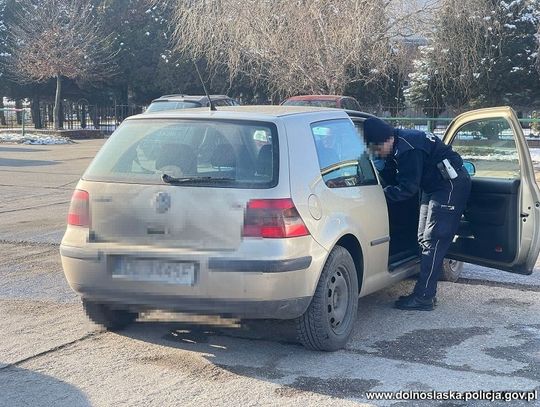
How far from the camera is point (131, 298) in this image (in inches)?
191

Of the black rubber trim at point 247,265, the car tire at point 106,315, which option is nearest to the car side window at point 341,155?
the black rubber trim at point 247,265

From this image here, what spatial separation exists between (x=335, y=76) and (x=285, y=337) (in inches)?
686

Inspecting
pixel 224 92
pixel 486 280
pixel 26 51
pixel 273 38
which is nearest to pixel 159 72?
pixel 224 92

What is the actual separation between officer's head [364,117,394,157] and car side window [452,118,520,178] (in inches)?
38.0

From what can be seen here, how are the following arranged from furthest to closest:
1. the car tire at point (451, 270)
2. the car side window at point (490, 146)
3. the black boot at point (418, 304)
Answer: the car tire at point (451, 270)
the car side window at point (490, 146)
the black boot at point (418, 304)

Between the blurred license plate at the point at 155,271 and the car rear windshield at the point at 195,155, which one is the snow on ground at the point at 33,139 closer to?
the car rear windshield at the point at 195,155

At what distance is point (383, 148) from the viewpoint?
5984 mm

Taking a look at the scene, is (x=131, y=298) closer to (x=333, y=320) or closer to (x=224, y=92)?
(x=333, y=320)

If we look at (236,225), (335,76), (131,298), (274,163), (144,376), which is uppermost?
(335,76)

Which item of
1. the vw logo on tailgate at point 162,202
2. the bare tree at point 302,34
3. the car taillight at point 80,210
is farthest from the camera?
the bare tree at point 302,34

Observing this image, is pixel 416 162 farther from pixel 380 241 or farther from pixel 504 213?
pixel 504 213

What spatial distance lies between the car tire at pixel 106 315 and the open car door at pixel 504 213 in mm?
2816

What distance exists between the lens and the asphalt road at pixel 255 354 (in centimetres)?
446

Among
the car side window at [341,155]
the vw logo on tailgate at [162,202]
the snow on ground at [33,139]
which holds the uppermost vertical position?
the car side window at [341,155]
